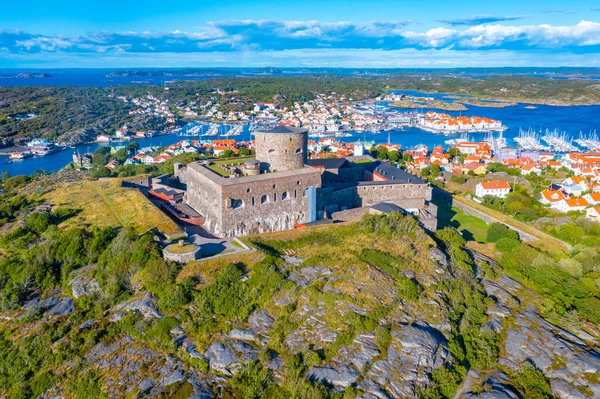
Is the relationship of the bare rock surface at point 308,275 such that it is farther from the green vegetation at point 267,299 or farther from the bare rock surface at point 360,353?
the bare rock surface at point 360,353

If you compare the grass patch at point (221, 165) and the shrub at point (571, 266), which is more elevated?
the grass patch at point (221, 165)

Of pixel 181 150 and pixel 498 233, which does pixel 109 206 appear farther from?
pixel 181 150

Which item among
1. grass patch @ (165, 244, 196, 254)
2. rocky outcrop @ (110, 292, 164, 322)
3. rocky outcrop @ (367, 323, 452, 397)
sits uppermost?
grass patch @ (165, 244, 196, 254)

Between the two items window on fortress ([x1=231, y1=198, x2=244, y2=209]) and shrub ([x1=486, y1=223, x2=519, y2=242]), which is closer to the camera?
window on fortress ([x1=231, y1=198, x2=244, y2=209])

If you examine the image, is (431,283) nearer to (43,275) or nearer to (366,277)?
(366,277)

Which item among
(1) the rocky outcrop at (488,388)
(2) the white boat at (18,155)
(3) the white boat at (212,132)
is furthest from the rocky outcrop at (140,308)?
(3) the white boat at (212,132)

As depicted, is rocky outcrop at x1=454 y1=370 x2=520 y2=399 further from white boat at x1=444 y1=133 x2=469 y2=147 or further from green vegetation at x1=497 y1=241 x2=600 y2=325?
white boat at x1=444 y1=133 x2=469 y2=147

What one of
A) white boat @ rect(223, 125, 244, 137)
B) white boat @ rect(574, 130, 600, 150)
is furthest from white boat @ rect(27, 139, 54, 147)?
white boat @ rect(574, 130, 600, 150)
